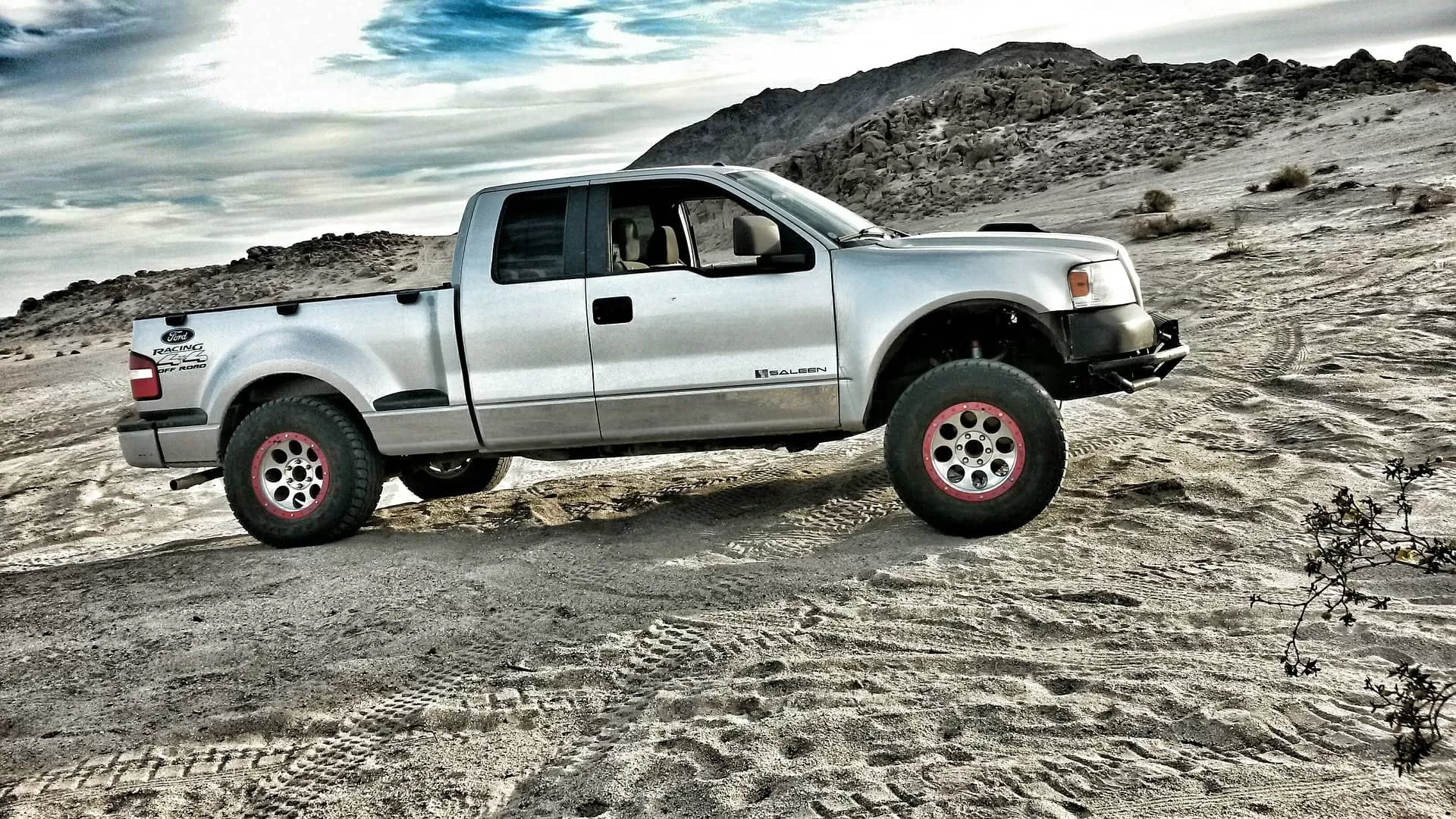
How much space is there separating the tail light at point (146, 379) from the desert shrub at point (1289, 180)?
16180 mm

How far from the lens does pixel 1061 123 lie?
36125 mm

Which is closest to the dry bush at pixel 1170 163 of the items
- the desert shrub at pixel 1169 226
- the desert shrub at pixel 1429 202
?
the desert shrub at pixel 1169 226

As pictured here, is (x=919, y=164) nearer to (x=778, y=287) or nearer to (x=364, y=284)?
(x=364, y=284)

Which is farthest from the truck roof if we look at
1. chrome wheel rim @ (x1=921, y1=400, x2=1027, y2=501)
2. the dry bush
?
the dry bush

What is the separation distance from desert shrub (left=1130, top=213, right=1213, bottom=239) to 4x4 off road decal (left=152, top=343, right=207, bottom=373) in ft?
43.3

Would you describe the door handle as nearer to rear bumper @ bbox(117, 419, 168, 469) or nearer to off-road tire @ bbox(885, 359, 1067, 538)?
off-road tire @ bbox(885, 359, 1067, 538)

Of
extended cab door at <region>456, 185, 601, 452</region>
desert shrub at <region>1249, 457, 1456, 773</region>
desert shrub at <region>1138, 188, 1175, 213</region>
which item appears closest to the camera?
desert shrub at <region>1249, 457, 1456, 773</region>

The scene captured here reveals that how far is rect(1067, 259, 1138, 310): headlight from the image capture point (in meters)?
6.48

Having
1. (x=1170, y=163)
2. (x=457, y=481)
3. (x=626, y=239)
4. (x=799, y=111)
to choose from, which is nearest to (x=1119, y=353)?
(x=626, y=239)

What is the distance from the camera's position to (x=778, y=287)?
22.0 ft

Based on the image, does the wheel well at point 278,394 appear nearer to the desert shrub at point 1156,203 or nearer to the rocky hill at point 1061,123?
the desert shrub at point 1156,203

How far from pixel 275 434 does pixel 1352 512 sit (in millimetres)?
6129

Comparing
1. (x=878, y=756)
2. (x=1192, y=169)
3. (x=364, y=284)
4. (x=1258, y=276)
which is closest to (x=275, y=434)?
(x=878, y=756)

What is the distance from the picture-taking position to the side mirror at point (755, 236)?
6.39m
